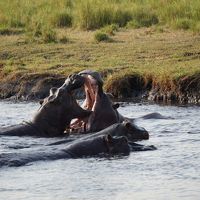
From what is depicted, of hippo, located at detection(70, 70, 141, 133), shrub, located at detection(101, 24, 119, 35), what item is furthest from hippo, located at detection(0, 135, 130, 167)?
shrub, located at detection(101, 24, 119, 35)

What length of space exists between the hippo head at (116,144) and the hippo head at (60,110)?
145cm

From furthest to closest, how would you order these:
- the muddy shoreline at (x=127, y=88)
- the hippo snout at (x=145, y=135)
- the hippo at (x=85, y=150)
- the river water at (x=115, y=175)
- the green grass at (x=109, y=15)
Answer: the green grass at (x=109, y=15), the muddy shoreline at (x=127, y=88), the hippo snout at (x=145, y=135), the hippo at (x=85, y=150), the river water at (x=115, y=175)

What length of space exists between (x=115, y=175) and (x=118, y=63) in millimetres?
8689

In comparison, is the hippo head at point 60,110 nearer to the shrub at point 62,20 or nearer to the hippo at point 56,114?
the hippo at point 56,114

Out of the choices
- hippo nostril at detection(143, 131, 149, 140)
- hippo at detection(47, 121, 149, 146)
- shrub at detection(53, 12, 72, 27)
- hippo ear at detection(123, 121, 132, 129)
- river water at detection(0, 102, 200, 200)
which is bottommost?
river water at detection(0, 102, 200, 200)

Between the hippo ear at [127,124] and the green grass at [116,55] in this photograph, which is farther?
the green grass at [116,55]

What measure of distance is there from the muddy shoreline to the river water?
3.77m

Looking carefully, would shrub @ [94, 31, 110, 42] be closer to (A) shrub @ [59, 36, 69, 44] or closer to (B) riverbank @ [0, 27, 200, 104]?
(B) riverbank @ [0, 27, 200, 104]

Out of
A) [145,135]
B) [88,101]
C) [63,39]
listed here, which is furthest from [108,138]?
[63,39]

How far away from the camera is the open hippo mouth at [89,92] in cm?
1219

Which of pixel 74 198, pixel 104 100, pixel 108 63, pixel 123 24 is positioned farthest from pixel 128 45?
pixel 74 198

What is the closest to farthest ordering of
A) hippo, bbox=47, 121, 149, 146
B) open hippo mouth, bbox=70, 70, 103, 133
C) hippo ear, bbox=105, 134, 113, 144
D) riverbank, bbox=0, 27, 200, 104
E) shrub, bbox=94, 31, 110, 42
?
hippo ear, bbox=105, 134, 113, 144
hippo, bbox=47, 121, 149, 146
open hippo mouth, bbox=70, 70, 103, 133
riverbank, bbox=0, 27, 200, 104
shrub, bbox=94, 31, 110, 42

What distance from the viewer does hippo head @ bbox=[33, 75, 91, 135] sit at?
40.4ft

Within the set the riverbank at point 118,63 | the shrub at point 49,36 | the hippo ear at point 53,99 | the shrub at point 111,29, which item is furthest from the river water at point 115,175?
the shrub at point 111,29
